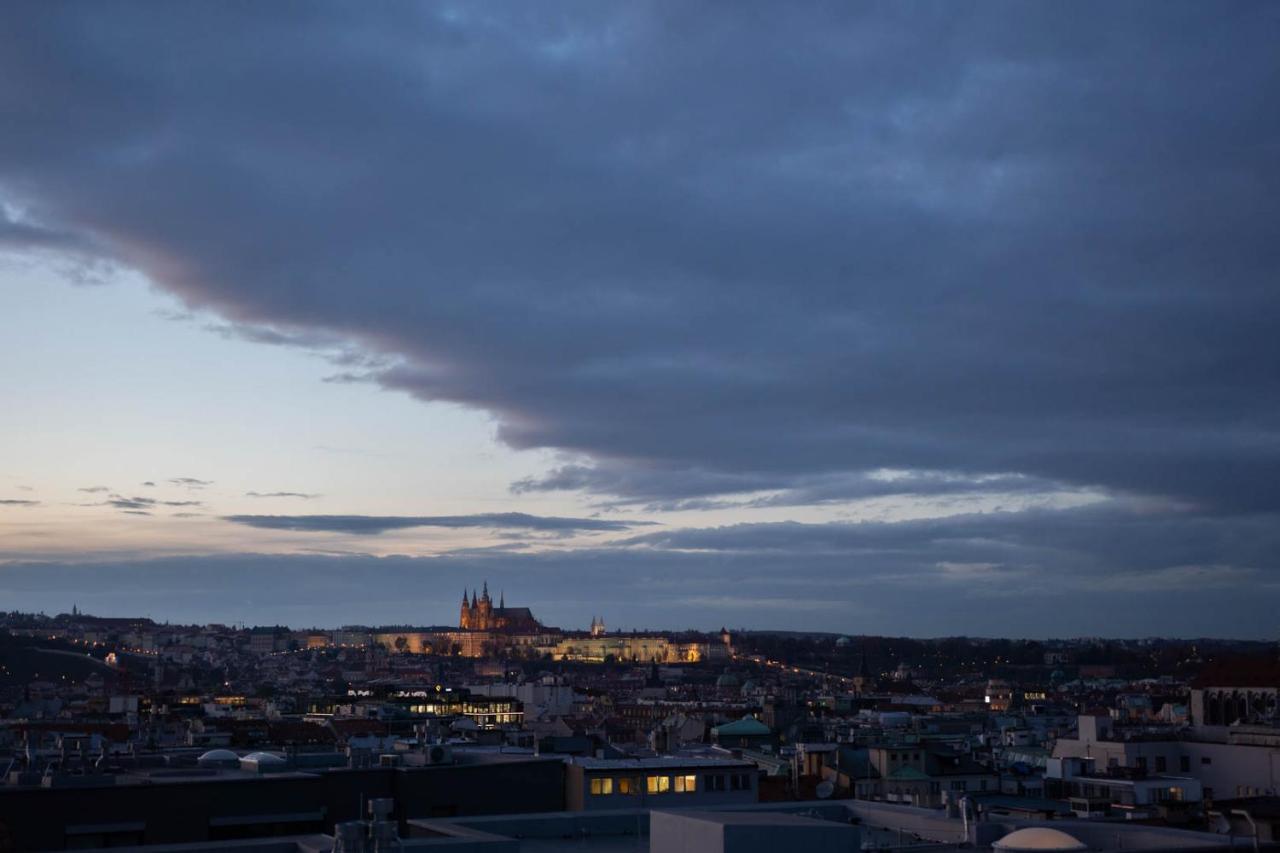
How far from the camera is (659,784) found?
4216cm

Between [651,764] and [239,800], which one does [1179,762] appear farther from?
[239,800]

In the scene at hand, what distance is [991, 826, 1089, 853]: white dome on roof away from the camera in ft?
61.3

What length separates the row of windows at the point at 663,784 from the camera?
39.7 m

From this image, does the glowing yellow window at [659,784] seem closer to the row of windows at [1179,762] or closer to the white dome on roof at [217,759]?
the white dome on roof at [217,759]

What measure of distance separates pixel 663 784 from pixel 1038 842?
79.7 feet

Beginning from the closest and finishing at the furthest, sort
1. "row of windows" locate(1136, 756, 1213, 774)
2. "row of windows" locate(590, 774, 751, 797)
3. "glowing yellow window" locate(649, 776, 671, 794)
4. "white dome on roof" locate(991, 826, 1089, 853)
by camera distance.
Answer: "white dome on roof" locate(991, 826, 1089, 853), "row of windows" locate(590, 774, 751, 797), "glowing yellow window" locate(649, 776, 671, 794), "row of windows" locate(1136, 756, 1213, 774)

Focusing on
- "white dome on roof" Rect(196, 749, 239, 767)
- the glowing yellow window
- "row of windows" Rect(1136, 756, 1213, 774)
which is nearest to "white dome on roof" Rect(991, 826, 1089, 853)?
the glowing yellow window

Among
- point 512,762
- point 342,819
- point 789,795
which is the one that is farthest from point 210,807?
point 789,795

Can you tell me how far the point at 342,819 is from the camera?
33031 millimetres

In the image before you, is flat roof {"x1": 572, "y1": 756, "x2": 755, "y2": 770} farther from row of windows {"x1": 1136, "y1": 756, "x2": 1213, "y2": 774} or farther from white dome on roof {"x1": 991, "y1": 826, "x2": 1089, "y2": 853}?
row of windows {"x1": 1136, "y1": 756, "x2": 1213, "y2": 774}

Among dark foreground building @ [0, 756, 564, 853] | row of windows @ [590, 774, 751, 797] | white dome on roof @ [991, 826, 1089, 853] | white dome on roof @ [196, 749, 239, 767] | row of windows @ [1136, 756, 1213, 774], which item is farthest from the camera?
row of windows @ [1136, 756, 1213, 774]

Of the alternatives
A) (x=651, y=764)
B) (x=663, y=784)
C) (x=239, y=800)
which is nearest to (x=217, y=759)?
(x=239, y=800)

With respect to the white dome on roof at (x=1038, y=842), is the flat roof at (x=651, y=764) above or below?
below

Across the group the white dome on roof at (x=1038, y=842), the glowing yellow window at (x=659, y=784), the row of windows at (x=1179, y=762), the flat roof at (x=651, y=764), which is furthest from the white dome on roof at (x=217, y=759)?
the row of windows at (x=1179, y=762)
